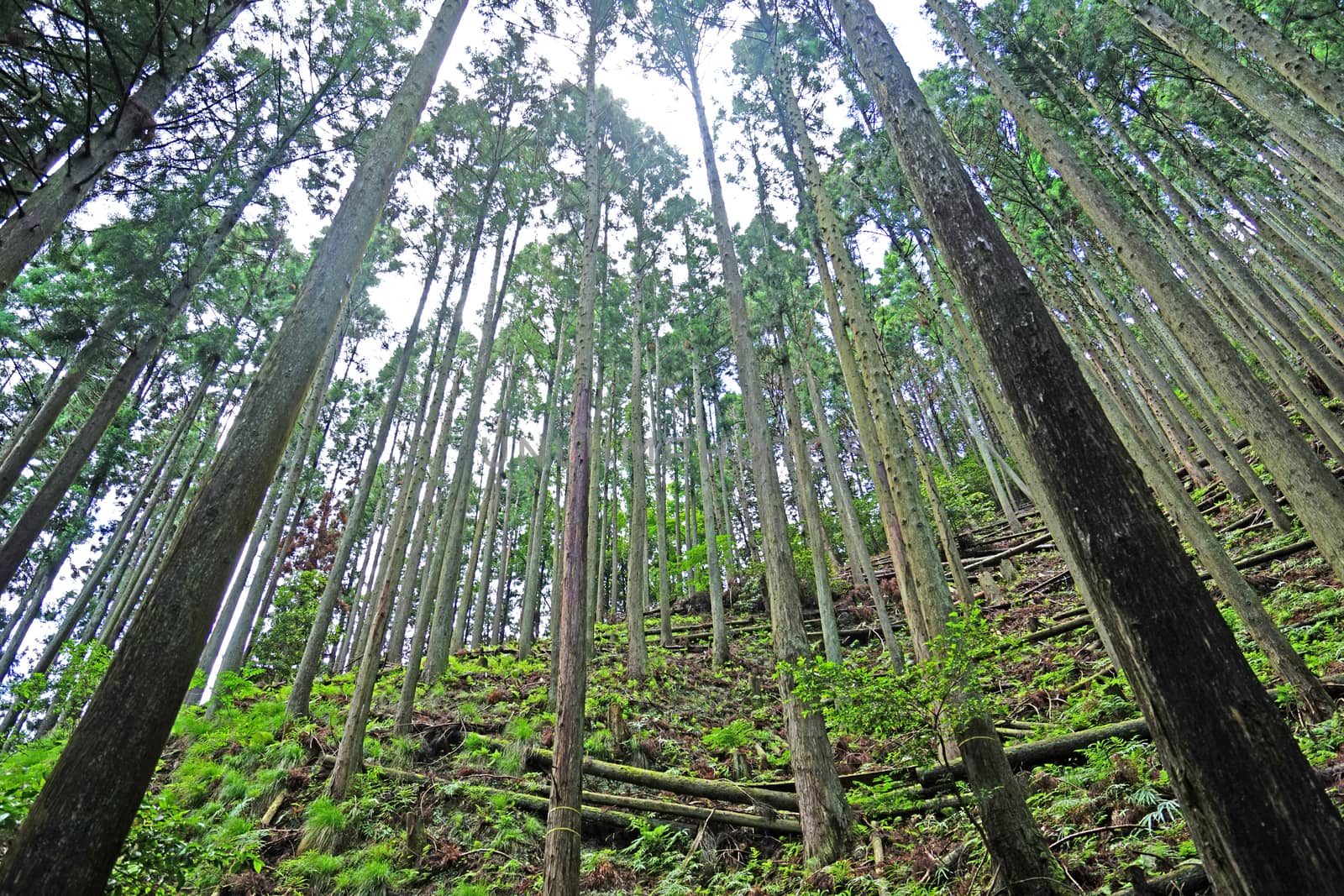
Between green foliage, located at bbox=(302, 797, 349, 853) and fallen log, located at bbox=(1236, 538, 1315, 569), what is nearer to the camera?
green foliage, located at bbox=(302, 797, 349, 853)

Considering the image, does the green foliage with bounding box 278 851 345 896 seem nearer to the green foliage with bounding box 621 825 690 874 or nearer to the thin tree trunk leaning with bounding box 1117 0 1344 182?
the green foliage with bounding box 621 825 690 874

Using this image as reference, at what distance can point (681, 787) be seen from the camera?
23.1 ft

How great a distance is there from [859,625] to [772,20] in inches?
543

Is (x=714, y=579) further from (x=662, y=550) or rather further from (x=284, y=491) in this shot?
(x=284, y=491)

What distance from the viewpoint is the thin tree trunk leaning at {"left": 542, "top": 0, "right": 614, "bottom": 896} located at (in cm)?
464

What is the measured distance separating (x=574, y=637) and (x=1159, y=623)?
466 centimetres

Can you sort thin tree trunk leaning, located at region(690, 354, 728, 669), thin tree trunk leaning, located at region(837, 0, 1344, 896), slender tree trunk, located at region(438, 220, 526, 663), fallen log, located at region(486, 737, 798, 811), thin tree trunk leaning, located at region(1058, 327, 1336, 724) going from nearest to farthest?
thin tree trunk leaning, located at region(837, 0, 1344, 896) → thin tree trunk leaning, located at region(1058, 327, 1336, 724) → fallen log, located at region(486, 737, 798, 811) → slender tree trunk, located at region(438, 220, 526, 663) → thin tree trunk leaning, located at region(690, 354, 728, 669)

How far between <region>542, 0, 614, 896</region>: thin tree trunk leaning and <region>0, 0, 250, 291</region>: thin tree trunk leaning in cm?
569

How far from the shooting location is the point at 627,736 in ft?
28.0

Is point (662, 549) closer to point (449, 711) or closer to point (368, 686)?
point (449, 711)

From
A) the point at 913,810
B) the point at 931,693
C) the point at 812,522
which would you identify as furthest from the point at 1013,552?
the point at 931,693

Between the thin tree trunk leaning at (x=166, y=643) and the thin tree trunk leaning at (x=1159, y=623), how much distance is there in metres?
4.07

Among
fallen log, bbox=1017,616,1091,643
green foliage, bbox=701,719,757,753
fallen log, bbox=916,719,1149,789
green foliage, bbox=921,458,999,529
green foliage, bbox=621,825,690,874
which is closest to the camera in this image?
fallen log, bbox=916,719,1149,789

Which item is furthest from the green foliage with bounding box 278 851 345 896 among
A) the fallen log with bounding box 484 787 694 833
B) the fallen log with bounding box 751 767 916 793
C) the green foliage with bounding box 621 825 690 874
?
the fallen log with bounding box 751 767 916 793
